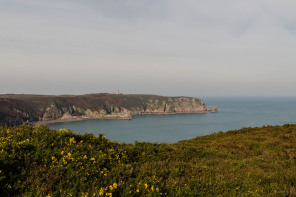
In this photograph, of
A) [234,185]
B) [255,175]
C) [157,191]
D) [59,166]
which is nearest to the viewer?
→ [157,191]

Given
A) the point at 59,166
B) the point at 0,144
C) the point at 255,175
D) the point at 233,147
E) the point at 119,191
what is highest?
the point at 0,144

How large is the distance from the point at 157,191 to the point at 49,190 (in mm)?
2806

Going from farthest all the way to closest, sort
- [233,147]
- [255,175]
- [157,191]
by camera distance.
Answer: [233,147] < [255,175] < [157,191]

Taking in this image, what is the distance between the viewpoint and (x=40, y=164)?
17.7 ft

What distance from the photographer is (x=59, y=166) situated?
5312 millimetres

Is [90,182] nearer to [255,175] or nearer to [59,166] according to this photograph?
[59,166]

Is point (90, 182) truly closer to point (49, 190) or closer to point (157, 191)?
point (49, 190)

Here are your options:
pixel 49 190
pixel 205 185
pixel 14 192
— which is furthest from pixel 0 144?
pixel 205 185

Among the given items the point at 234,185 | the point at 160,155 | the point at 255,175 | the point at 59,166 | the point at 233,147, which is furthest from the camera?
the point at 233,147

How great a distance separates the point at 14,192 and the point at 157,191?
142 inches

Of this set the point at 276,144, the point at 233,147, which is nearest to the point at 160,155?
the point at 233,147

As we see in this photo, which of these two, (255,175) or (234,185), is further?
(255,175)

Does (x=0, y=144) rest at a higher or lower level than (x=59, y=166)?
higher

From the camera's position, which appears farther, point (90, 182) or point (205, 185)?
point (205, 185)
